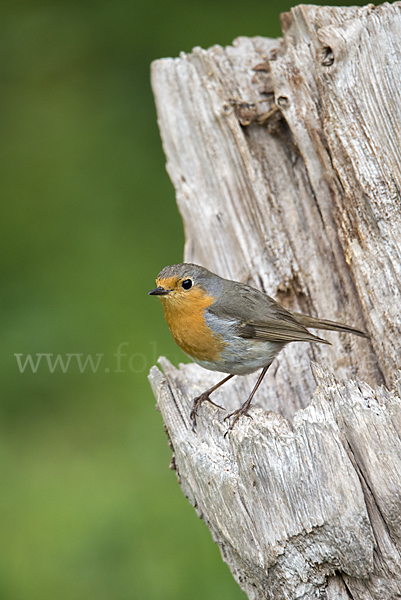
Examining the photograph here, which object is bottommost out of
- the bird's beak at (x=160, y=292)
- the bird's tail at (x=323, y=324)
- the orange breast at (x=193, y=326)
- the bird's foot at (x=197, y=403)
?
the bird's foot at (x=197, y=403)

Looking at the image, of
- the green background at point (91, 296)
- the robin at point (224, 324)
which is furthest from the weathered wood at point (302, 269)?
the green background at point (91, 296)

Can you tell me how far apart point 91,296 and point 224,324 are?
300cm

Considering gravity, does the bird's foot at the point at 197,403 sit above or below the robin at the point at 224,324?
below

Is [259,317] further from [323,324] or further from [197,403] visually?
[197,403]

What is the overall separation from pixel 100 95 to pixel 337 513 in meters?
6.08

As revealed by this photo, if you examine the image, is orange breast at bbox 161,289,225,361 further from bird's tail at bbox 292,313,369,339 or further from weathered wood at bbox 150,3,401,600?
bird's tail at bbox 292,313,369,339

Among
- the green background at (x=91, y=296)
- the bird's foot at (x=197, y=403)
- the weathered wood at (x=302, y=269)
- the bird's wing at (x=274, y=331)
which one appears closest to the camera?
the weathered wood at (x=302, y=269)

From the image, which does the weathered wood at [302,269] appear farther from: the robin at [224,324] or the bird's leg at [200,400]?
the robin at [224,324]

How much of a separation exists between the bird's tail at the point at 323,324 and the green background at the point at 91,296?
1.94 m

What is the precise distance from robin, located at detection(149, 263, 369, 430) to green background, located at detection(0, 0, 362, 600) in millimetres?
1625

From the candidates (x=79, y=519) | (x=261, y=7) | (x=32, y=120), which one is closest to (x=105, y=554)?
(x=79, y=519)

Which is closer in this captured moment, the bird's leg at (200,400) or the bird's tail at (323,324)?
the bird's leg at (200,400)

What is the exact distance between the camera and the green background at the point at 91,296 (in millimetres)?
4652

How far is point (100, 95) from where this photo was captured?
741cm
